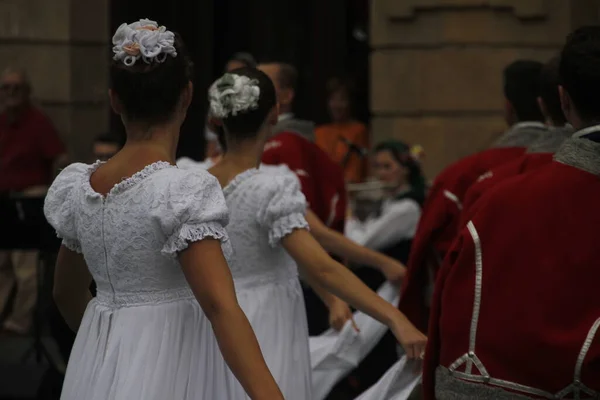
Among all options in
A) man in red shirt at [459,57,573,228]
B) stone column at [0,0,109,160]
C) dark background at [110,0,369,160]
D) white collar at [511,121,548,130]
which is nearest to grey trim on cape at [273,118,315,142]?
white collar at [511,121,548,130]

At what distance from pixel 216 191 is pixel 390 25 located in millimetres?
7701

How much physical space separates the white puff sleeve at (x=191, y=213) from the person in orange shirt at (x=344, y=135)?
699 cm

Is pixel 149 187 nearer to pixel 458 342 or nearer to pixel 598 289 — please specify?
pixel 458 342

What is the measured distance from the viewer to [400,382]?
184 inches

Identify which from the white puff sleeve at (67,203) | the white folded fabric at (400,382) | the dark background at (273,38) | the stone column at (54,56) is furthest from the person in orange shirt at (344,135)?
the white puff sleeve at (67,203)

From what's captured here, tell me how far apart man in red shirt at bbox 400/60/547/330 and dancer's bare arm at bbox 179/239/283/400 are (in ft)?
8.83

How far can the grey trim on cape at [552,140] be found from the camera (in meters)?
4.71

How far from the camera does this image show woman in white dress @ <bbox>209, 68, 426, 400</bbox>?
179 inches

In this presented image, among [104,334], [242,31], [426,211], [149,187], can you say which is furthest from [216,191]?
[242,31]

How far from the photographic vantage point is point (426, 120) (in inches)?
426

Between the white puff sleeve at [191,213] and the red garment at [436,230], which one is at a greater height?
the white puff sleeve at [191,213]

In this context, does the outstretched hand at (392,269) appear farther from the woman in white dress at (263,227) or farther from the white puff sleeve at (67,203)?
the white puff sleeve at (67,203)

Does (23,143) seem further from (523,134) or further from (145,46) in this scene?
(145,46)

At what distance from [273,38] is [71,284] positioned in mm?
9439
